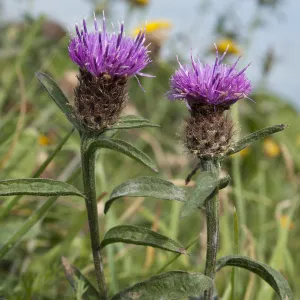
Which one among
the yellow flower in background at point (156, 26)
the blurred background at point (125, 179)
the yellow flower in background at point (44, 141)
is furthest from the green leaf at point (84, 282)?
the yellow flower in background at point (156, 26)

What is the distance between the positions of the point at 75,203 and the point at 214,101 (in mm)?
1385

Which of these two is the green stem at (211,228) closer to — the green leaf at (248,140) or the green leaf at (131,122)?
the green leaf at (248,140)

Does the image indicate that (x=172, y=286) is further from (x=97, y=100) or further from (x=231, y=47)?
(x=231, y=47)

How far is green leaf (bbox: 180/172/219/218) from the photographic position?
1026 millimetres

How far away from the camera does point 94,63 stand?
118 centimetres

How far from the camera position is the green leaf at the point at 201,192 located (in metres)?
1.03

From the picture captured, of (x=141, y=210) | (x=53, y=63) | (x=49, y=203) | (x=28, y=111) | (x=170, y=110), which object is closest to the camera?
(x=49, y=203)

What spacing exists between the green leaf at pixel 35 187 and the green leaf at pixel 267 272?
38 cm

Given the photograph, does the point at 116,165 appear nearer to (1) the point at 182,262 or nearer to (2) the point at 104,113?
(1) the point at 182,262

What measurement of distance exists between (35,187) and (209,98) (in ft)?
1.42

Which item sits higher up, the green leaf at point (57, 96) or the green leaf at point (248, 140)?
the green leaf at point (248, 140)

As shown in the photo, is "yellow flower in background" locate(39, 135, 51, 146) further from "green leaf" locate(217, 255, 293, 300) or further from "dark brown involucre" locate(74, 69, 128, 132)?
"green leaf" locate(217, 255, 293, 300)

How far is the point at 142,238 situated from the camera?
47.3 inches

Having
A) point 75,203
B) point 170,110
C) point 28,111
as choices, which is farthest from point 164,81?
point 75,203
